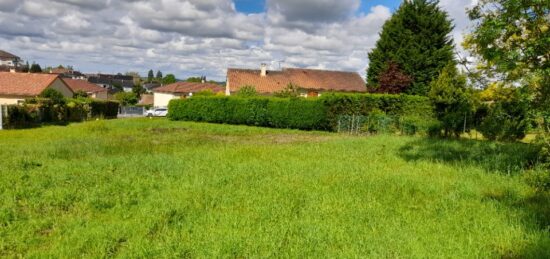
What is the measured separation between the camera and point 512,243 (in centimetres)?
472

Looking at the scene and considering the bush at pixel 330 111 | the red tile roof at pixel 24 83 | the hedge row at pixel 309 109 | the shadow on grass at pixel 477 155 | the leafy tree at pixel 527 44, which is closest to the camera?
the leafy tree at pixel 527 44

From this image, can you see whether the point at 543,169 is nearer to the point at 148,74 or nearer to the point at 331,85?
the point at 331,85

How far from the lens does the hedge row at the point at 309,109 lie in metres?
25.0

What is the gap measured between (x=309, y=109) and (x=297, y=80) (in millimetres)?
26569

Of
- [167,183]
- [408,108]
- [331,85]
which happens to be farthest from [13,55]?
[167,183]

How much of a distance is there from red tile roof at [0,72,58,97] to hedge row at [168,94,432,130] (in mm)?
24595

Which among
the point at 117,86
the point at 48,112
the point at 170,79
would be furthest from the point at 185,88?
the point at 170,79

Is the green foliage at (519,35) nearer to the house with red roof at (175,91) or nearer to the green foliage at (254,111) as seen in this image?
the green foliage at (254,111)

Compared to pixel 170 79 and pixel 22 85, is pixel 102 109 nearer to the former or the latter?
pixel 22 85

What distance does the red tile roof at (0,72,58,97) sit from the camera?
149 ft

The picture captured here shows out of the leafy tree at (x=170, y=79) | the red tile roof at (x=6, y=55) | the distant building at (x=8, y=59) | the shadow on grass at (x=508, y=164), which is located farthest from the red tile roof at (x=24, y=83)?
the leafy tree at (x=170, y=79)

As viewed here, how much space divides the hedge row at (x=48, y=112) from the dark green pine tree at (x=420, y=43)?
25448 mm

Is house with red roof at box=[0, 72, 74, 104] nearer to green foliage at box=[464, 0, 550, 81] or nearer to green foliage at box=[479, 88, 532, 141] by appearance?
green foliage at box=[479, 88, 532, 141]

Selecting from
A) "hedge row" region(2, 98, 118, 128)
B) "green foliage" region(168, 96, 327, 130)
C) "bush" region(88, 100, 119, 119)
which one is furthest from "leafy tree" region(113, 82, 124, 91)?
"green foliage" region(168, 96, 327, 130)
